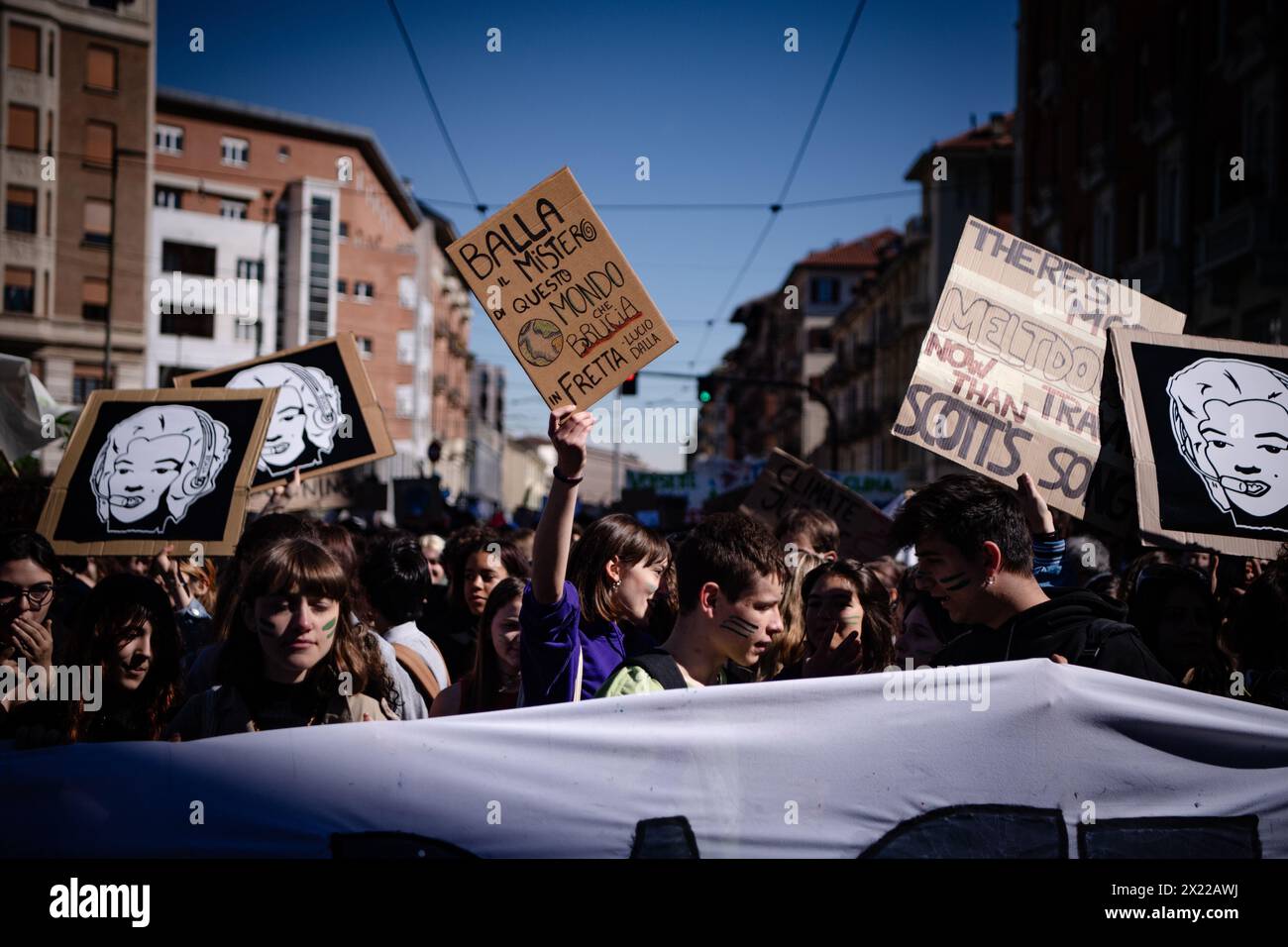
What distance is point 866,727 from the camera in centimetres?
312

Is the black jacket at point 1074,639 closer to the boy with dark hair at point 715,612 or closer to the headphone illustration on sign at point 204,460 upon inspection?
the boy with dark hair at point 715,612

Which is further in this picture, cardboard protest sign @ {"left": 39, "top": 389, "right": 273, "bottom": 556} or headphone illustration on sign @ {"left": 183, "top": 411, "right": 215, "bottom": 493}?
headphone illustration on sign @ {"left": 183, "top": 411, "right": 215, "bottom": 493}

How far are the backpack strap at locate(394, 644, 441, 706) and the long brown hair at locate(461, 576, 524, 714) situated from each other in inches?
18.9

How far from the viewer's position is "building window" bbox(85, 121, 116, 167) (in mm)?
43156

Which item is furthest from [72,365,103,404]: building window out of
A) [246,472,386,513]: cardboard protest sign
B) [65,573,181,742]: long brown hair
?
[65,573,181,742]: long brown hair

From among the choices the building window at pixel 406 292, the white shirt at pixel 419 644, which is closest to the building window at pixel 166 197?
the building window at pixel 406 292

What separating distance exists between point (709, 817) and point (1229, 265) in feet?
65.0

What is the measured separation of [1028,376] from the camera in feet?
14.9

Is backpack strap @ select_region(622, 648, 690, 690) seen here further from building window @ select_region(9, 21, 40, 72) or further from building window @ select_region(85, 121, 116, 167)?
building window @ select_region(85, 121, 116, 167)

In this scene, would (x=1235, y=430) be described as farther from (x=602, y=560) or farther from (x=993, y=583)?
(x=602, y=560)

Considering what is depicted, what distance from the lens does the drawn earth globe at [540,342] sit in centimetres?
399

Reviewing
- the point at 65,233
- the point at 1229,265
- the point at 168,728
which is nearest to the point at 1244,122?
the point at 1229,265

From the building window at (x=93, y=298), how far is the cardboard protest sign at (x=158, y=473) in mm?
41061
